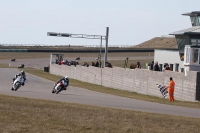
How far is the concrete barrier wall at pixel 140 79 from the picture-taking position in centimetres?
2883

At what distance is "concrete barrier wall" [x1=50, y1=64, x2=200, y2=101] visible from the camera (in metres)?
28.8

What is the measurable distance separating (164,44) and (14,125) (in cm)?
11726

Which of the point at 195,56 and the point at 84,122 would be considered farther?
the point at 195,56

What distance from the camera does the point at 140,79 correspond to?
36.2 meters

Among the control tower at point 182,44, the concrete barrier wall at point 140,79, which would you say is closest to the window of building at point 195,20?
the control tower at point 182,44

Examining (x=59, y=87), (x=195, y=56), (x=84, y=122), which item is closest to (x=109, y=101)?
(x=59, y=87)

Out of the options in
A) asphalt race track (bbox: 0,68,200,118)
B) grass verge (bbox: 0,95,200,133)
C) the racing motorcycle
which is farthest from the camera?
the racing motorcycle

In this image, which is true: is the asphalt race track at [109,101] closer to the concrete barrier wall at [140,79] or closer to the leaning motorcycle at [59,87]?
the leaning motorcycle at [59,87]

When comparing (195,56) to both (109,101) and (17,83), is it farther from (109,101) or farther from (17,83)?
(109,101)

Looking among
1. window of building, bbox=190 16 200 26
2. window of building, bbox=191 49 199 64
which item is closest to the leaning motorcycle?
window of building, bbox=191 49 199 64

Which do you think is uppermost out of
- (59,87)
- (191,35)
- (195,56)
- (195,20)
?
(195,20)


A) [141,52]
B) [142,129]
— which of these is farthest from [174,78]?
[141,52]

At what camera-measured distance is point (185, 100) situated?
29203mm

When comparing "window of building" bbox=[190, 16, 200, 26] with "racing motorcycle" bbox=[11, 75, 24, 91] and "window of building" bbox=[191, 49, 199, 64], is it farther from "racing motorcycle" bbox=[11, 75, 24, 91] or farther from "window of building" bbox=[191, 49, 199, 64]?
"racing motorcycle" bbox=[11, 75, 24, 91]
